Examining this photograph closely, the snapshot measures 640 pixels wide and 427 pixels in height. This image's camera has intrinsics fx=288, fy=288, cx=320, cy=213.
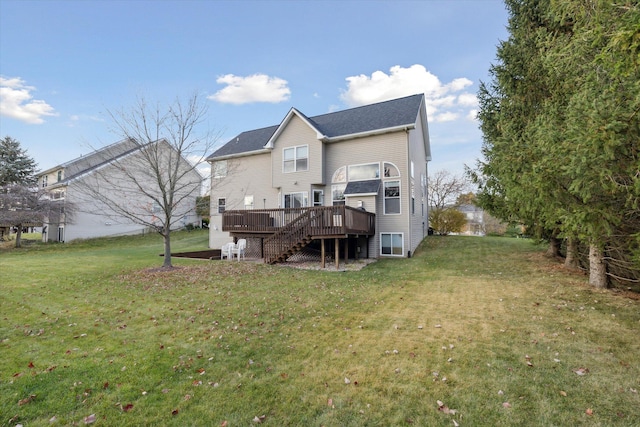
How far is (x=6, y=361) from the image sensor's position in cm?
421

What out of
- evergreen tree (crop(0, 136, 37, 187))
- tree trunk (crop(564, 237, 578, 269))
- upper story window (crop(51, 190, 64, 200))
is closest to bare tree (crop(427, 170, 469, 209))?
tree trunk (crop(564, 237, 578, 269))

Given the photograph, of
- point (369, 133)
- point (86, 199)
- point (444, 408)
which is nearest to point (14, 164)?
point (86, 199)

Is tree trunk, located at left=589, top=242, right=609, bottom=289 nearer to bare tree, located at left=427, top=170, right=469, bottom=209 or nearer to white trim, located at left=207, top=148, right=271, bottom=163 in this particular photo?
white trim, located at left=207, top=148, right=271, bottom=163

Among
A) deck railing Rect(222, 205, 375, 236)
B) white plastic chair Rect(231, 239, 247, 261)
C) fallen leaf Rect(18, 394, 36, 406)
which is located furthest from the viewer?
white plastic chair Rect(231, 239, 247, 261)

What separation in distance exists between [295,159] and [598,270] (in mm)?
14382

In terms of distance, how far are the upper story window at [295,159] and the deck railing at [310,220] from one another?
12.0 feet

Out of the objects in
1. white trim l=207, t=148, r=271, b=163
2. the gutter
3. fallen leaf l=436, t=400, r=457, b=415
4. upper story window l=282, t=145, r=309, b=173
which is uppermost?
white trim l=207, t=148, r=271, b=163

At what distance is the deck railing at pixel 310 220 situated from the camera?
12.6 metres

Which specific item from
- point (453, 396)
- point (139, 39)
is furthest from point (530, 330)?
point (139, 39)

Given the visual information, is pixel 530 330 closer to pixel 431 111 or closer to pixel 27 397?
pixel 27 397

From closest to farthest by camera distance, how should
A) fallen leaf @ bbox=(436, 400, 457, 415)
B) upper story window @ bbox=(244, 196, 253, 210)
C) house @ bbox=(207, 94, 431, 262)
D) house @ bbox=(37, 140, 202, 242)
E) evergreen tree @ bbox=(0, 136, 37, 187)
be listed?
fallen leaf @ bbox=(436, 400, 457, 415), house @ bbox=(207, 94, 431, 262), upper story window @ bbox=(244, 196, 253, 210), house @ bbox=(37, 140, 202, 242), evergreen tree @ bbox=(0, 136, 37, 187)

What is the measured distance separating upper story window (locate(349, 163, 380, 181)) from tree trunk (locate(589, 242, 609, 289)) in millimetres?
9636

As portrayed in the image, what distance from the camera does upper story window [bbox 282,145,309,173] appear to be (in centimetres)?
1755

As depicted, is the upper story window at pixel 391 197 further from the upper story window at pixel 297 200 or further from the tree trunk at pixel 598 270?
the tree trunk at pixel 598 270
